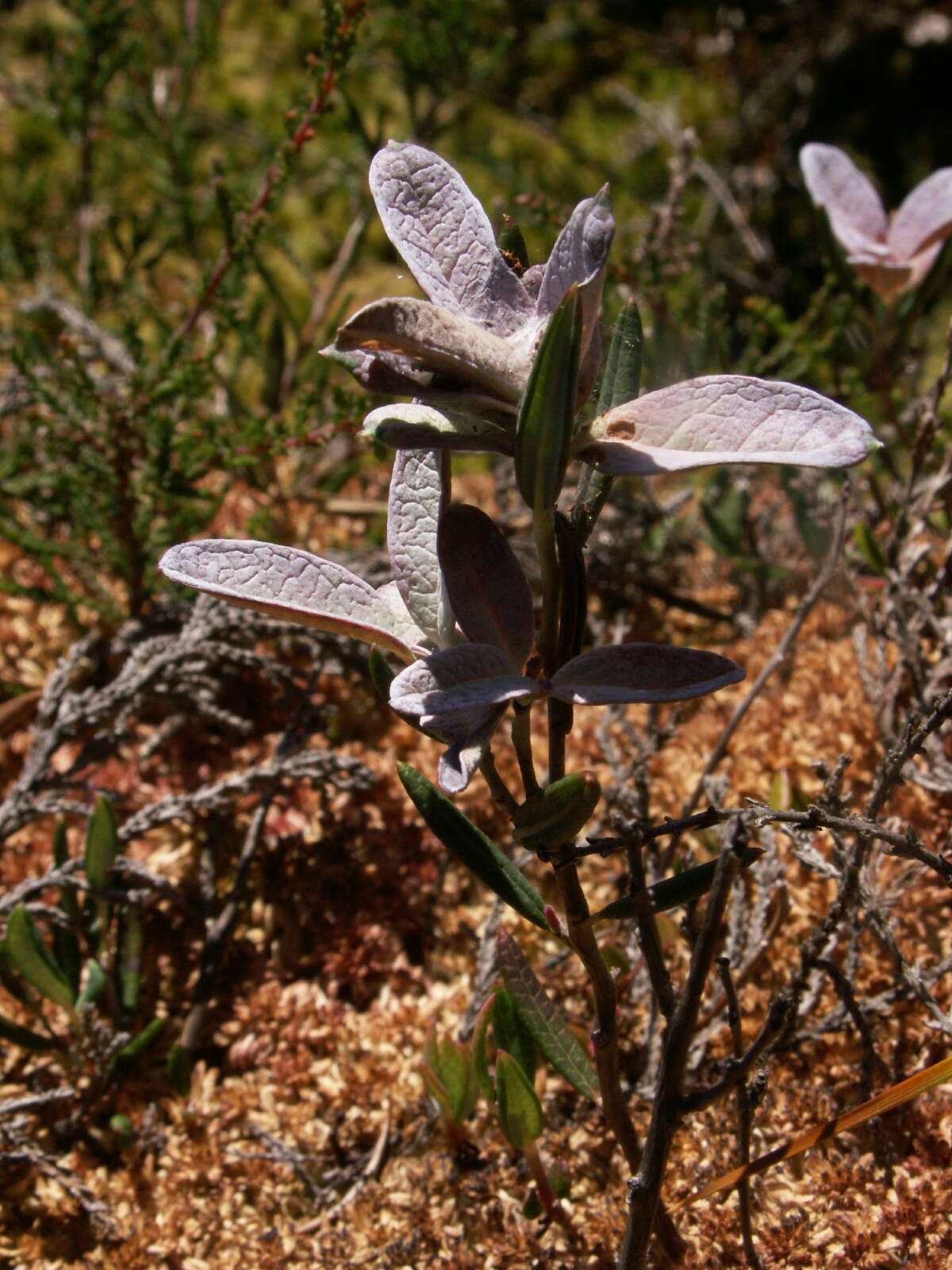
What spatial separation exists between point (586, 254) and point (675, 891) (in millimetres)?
406

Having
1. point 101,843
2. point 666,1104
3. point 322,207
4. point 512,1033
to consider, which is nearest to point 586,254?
point 666,1104

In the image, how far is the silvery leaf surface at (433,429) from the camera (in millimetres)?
616

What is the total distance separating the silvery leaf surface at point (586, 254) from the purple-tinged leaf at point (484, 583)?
127mm

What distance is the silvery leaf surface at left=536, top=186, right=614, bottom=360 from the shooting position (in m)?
0.60

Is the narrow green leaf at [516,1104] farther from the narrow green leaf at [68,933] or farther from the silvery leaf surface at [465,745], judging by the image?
the narrow green leaf at [68,933]

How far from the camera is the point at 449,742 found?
2.24 ft

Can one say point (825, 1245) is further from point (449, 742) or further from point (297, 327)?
point (297, 327)

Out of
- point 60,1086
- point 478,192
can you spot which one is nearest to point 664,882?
point 60,1086

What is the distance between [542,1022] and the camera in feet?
2.95

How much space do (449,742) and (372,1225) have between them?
0.56m

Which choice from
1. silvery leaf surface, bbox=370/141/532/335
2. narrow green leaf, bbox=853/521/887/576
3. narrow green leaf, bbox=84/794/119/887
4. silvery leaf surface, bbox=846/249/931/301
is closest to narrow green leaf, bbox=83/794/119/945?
narrow green leaf, bbox=84/794/119/887

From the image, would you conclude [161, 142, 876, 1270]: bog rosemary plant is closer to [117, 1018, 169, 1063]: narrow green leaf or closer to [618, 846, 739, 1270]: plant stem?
[618, 846, 739, 1270]: plant stem

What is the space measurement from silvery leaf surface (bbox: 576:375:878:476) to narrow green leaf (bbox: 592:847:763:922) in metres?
0.27

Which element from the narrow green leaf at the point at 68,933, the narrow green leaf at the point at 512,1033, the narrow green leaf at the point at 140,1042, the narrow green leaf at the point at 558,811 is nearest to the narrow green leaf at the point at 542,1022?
the narrow green leaf at the point at 512,1033
